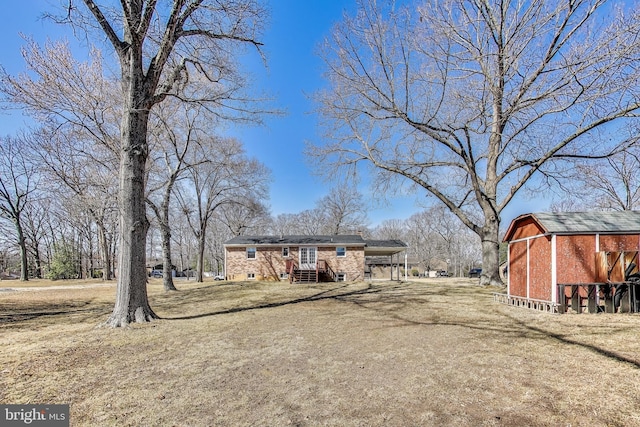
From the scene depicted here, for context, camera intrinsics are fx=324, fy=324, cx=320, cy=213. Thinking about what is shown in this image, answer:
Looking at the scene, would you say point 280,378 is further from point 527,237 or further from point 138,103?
point 527,237

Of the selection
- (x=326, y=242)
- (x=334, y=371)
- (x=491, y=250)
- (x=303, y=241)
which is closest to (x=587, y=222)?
(x=491, y=250)

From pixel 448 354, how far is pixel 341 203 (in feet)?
135

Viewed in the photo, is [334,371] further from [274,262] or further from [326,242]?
[274,262]

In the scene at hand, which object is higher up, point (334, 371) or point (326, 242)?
point (326, 242)

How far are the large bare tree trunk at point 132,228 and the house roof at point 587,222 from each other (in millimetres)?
10574

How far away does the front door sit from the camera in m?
25.3

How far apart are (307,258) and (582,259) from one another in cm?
1867

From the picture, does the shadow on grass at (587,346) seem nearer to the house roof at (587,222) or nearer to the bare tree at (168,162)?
the house roof at (587,222)

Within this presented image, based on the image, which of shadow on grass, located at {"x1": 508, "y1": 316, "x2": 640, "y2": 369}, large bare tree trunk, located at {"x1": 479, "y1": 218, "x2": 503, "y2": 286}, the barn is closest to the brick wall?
large bare tree trunk, located at {"x1": 479, "y1": 218, "x2": 503, "y2": 286}

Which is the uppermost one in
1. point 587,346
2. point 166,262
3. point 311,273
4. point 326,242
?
point 326,242

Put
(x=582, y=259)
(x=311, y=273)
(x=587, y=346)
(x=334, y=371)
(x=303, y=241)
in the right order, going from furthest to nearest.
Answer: (x=303, y=241) < (x=311, y=273) < (x=582, y=259) < (x=587, y=346) < (x=334, y=371)

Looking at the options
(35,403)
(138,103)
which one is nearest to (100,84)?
(138,103)

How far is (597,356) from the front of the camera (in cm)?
470

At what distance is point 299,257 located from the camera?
2553cm
